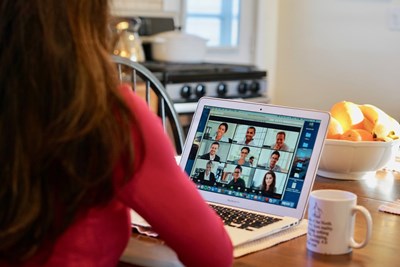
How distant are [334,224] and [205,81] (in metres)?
2.15

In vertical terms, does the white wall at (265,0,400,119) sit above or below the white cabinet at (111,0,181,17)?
below

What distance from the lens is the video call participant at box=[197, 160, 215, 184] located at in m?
1.35

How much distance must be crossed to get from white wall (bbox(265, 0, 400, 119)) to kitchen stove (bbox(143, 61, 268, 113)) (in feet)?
1.26

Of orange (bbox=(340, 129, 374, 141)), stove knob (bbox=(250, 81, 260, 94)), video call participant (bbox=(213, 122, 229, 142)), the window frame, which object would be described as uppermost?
video call participant (bbox=(213, 122, 229, 142))

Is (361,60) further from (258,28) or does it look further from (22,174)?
(22,174)

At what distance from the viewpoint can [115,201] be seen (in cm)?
91

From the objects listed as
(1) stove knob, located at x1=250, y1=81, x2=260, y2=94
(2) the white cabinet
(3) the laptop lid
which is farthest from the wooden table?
(2) the white cabinet

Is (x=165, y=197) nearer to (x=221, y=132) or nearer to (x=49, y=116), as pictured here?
(x=49, y=116)

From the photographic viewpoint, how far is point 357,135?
156 centimetres

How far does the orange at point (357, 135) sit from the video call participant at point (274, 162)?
1.11ft

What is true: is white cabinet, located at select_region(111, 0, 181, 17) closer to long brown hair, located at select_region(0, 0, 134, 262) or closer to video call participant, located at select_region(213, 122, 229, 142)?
video call participant, located at select_region(213, 122, 229, 142)

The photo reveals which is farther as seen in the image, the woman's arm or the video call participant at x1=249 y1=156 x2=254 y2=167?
the video call participant at x1=249 y1=156 x2=254 y2=167

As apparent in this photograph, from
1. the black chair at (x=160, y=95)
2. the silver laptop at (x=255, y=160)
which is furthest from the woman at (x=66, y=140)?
the black chair at (x=160, y=95)

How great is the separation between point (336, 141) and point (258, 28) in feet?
7.96
